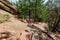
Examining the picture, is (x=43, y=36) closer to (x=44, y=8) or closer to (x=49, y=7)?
(x=49, y=7)

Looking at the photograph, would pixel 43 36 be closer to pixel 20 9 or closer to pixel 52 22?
pixel 52 22

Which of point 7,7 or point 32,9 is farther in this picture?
point 32,9

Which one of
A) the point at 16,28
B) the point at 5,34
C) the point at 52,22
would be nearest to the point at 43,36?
the point at 16,28

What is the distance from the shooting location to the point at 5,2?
17312 millimetres

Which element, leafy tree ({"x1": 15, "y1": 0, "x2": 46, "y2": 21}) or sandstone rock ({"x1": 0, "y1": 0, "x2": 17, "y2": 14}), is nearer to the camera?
sandstone rock ({"x1": 0, "y1": 0, "x2": 17, "y2": 14})

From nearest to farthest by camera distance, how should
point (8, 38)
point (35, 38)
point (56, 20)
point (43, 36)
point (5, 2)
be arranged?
point (8, 38), point (35, 38), point (43, 36), point (56, 20), point (5, 2)

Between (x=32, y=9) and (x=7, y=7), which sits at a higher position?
(x=7, y=7)

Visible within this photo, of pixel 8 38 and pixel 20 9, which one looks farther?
pixel 20 9

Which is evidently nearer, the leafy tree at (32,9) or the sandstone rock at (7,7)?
the sandstone rock at (7,7)

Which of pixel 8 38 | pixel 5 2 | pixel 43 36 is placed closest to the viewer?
pixel 8 38

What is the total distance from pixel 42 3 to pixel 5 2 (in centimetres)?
361

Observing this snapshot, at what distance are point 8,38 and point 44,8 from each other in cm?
967

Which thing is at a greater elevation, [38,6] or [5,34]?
[38,6]

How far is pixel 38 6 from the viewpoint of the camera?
1766 cm
